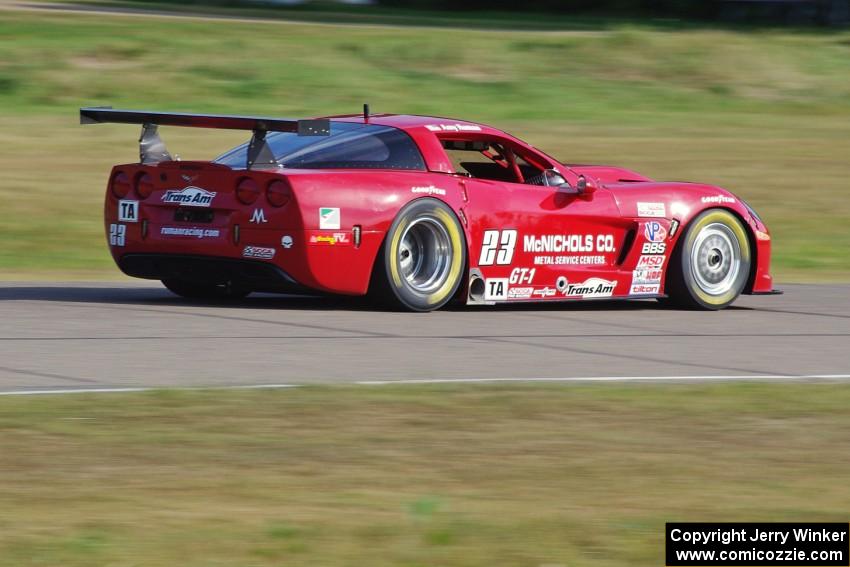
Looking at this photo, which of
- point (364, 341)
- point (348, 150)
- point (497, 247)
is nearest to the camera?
point (364, 341)

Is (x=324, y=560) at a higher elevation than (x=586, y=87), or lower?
lower

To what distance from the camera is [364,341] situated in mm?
8828

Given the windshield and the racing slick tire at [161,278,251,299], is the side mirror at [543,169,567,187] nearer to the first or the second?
the windshield

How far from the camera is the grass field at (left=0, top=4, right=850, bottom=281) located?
17609 mm

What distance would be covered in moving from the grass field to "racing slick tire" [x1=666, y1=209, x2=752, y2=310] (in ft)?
12.1

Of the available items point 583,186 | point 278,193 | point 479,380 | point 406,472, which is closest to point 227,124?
point 278,193

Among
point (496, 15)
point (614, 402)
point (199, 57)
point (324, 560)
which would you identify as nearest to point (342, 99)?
point (199, 57)

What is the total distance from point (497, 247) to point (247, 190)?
5.86 feet

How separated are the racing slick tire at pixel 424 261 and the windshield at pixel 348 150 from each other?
0.37 m

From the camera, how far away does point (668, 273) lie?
446 inches

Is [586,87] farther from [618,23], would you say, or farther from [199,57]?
[618,23]

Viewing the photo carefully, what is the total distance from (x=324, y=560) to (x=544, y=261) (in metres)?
6.31

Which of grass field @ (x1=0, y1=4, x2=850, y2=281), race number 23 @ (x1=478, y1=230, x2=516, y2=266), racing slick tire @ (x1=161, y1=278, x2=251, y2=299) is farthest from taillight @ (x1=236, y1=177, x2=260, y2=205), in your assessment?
grass field @ (x1=0, y1=4, x2=850, y2=281)

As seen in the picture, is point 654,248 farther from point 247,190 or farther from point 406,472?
point 406,472
